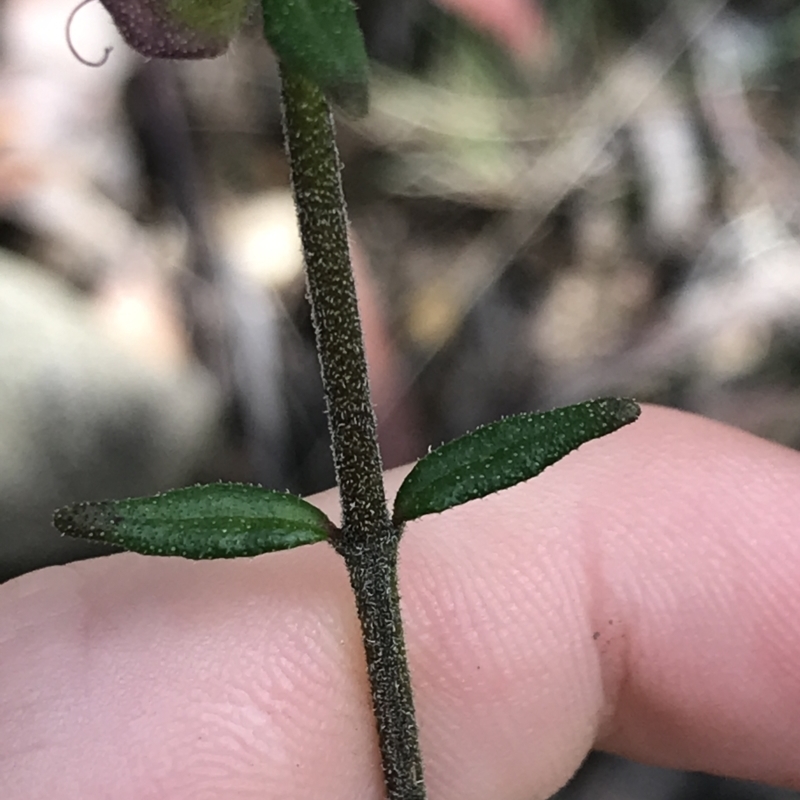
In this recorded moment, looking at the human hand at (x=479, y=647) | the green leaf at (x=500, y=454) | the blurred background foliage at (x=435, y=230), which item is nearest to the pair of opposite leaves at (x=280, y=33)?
the green leaf at (x=500, y=454)

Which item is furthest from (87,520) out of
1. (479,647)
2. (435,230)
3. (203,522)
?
(435,230)

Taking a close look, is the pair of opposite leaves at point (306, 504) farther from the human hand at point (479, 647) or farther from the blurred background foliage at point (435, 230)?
the blurred background foliage at point (435, 230)

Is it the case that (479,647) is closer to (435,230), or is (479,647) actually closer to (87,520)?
(87,520)

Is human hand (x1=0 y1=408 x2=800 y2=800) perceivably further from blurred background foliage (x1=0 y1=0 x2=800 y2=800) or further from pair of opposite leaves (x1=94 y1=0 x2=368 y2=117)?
pair of opposite leaves (x1=94 y1=0 x2=368 y2=117)

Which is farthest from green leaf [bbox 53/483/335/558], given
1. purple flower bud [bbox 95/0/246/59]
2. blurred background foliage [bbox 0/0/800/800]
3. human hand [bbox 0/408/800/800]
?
blurred background foliage [bbox 0/0/800/800]

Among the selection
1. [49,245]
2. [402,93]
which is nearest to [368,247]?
[402,93]

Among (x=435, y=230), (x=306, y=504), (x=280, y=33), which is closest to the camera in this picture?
(x=280, y=33)
